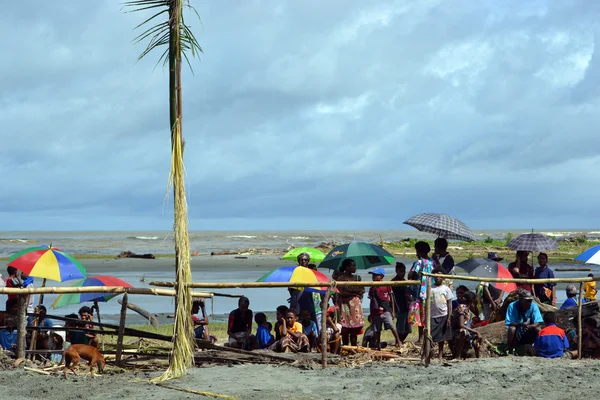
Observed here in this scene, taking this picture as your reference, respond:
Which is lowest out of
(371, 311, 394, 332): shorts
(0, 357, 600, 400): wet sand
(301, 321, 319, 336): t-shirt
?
(0, 357, 600, 400): wet sand

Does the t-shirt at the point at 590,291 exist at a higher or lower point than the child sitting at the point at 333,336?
higher

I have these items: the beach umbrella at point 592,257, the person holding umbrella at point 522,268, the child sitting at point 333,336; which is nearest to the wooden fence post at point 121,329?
the child sitting at point 333,336

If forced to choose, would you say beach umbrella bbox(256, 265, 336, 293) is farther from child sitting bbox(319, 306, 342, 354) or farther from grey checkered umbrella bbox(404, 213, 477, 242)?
grey checkered umbrella bbox(404, 213, 477, 242)

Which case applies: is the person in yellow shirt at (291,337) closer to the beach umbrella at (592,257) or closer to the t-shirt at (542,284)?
the t-shirt at (542,284)

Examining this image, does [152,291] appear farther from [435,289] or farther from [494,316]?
[494,316]

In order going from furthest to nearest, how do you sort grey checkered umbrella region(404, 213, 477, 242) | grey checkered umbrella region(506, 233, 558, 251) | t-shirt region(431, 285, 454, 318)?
1. grey checkered umbrella region(506, 233, 558, 251)
2. grey checkered umbrella region(404, 213, 477, 242)
3. t-shirt region(431, 285, 454, 318)

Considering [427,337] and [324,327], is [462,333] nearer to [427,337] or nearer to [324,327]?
[427,337]

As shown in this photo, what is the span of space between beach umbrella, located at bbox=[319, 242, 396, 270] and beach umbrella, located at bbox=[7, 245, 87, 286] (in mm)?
3780

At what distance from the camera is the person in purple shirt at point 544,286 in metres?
11.5

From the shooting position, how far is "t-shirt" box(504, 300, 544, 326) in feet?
32.4

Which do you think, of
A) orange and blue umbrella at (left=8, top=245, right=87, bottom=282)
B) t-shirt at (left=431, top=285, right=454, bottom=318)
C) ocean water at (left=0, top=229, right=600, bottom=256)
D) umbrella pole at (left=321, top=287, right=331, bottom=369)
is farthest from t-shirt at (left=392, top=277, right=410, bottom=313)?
ocean water at (left=0, top=229, right=600, bottom=256)

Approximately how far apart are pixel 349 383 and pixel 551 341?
310 centimetres

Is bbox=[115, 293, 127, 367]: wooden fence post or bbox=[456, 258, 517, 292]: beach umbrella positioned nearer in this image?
bbox=[115, 293, 127, 367]: wooden fence post

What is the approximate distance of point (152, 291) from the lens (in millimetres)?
8633
